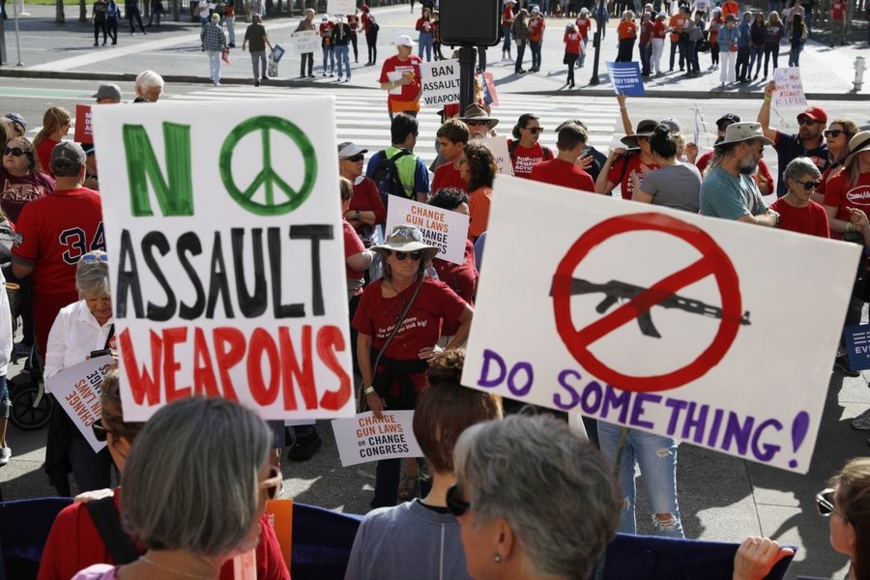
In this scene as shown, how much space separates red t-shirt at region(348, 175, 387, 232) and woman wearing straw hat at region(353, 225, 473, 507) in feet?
6.90

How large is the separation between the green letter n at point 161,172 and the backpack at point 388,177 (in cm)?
502

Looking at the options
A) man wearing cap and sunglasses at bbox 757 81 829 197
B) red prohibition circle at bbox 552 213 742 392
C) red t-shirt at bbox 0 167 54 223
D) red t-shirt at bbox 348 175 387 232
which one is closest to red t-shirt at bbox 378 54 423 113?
man wearing cap and sunglasses at bbox 757 81 829 197

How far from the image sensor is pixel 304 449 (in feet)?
21.4

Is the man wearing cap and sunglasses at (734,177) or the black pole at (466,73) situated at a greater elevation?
the black pole at (466,73)

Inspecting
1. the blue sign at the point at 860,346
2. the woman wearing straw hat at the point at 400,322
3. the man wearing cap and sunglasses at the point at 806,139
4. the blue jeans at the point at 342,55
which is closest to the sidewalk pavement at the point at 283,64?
the blue jeans at the point at 342,55

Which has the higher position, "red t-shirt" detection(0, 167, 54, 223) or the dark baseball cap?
the dark baseball cap

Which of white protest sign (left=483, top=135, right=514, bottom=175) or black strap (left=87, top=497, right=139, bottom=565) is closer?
black strap (left=87, top=497, right=139, bottom=565)

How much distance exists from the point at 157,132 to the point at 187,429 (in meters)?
0.93

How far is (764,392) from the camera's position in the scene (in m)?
2.89

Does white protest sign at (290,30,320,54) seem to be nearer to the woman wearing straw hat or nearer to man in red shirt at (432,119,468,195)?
man in red shirt at (432,119,468,195)

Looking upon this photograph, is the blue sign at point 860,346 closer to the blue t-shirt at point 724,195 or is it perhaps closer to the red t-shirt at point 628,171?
the blue t-shirt at point 724,195

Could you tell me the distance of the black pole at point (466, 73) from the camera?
8820mm

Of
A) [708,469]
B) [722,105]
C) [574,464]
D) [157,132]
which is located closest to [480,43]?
[708,469]

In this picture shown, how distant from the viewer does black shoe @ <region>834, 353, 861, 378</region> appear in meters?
7.92
